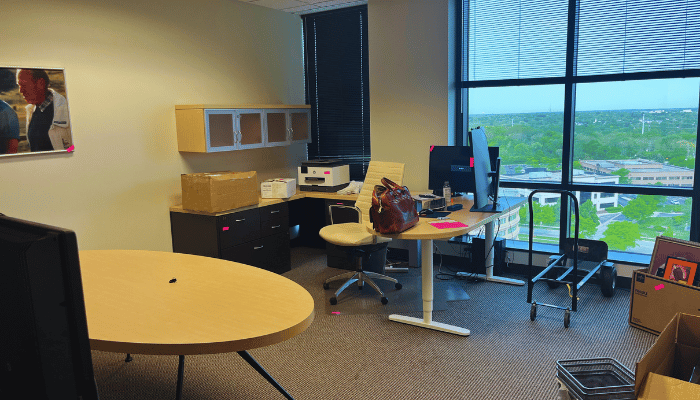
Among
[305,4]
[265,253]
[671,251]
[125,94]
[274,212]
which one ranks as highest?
[305,4]

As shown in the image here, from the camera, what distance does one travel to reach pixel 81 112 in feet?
13.1

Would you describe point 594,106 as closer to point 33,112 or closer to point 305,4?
point 305,4

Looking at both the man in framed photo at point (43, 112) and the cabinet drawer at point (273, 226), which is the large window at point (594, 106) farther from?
the man in framed photo at point (43, 112)

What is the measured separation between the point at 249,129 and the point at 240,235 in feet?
3.81

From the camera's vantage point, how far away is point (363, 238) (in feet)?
13.6

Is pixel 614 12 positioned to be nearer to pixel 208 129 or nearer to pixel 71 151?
pixel 208 129

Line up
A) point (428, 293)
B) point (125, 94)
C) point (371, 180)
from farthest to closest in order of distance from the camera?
point (371, 180) < point (125, 94) < point (428, 293)

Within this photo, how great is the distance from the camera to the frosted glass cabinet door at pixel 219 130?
4652mm

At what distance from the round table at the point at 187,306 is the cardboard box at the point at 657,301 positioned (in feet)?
8.84

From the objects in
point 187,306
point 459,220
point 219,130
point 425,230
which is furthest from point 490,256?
point 187,306

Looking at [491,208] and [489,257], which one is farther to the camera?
[489,257]

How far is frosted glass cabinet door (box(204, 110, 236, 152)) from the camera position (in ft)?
15.3

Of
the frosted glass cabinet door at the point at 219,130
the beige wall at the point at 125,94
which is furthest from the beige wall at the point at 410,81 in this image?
the frosted glass cabinet door at the point at 219,130

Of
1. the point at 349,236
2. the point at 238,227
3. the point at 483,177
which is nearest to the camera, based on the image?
the point at 483,177
